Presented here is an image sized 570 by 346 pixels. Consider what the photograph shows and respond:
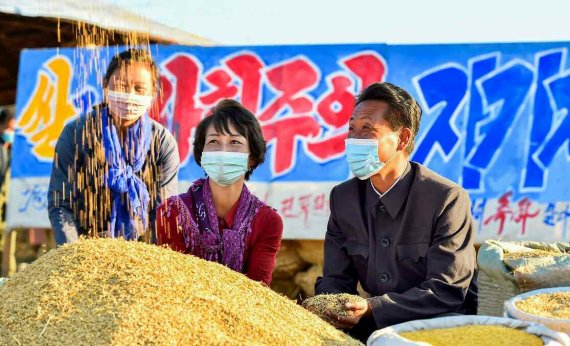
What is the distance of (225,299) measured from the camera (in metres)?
2.47

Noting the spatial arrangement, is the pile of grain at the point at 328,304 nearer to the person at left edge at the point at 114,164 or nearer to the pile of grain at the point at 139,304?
the pile of grain at the point at 139,304

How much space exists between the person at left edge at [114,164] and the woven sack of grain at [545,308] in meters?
1.85

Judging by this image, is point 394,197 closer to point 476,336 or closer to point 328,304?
point 328,304

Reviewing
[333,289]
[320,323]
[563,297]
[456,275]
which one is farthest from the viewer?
[333,289]

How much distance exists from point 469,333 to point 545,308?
0.39m

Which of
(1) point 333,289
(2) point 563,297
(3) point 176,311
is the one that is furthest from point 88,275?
(2) point 563,297

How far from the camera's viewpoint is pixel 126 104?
12.7 ft

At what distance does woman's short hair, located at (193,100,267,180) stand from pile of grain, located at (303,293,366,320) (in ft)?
2.76

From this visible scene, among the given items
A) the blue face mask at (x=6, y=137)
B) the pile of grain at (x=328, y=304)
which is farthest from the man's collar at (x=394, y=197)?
the blue face mask at (x=6, y=137)

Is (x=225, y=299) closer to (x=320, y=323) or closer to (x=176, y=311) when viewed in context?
(x=176, y=311)

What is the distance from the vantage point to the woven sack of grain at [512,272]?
3230 millimetres

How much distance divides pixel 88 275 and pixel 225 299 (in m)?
0.42

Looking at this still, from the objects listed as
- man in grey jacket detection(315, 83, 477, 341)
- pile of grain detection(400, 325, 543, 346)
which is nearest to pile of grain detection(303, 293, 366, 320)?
man in grey jacket detection(315, 83, 477, 341)

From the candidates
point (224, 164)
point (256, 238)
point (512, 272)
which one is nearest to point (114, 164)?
point (224, 164)
